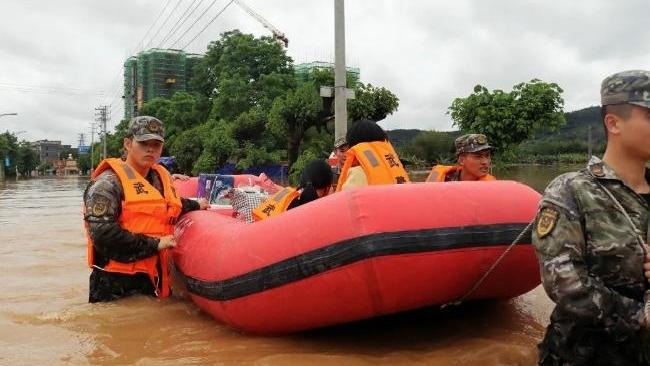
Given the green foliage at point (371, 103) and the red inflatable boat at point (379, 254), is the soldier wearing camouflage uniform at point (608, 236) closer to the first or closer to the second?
the red inflatable boat at point (379, 254)

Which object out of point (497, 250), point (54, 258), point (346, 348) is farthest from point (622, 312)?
point (54, 258)

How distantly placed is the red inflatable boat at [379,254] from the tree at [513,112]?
5.58 metres

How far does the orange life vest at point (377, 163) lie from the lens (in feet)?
10.4

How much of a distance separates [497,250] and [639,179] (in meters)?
0.85

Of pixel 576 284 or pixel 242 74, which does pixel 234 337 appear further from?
pixel 242 74

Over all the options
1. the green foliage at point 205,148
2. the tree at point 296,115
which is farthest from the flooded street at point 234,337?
the green foliage at point 205,148

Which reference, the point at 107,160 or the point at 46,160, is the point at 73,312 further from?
the point at 46,160

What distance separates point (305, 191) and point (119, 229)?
1.11 metres

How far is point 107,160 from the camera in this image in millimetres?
3453

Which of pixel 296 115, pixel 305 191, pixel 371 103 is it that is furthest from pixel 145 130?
pixel 296 115

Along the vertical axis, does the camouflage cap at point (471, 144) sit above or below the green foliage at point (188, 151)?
below

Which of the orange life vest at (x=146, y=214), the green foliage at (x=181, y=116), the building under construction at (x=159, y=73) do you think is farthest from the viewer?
the building under construction at (x=159, y=73)

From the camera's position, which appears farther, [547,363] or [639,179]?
[547,363]

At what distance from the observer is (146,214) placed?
136 inches
